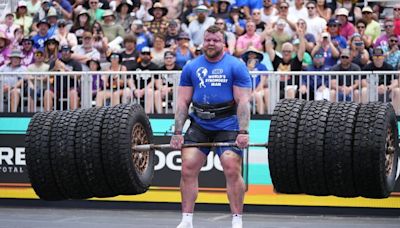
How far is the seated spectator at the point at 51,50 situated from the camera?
17422mm

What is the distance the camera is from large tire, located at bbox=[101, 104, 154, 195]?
10.2 meters

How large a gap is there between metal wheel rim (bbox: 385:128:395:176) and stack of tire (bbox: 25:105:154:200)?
2.55 metres

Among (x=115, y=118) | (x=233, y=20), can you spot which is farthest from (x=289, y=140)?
(x=233, y=20)

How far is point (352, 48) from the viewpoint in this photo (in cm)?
1592

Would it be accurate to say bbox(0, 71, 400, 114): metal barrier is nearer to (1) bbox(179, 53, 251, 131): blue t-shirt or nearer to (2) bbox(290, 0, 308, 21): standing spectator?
(2) bbox(290, 0, 308, 21): standing spectator

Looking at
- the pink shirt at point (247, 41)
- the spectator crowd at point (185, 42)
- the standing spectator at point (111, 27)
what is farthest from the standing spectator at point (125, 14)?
the pink shirt at point (247, 41)

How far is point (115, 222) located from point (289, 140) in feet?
13.9

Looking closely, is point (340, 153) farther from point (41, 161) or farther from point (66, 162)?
point (41, 161)

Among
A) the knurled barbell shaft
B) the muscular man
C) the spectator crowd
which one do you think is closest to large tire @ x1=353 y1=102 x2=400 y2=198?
the knurled barbell shaft

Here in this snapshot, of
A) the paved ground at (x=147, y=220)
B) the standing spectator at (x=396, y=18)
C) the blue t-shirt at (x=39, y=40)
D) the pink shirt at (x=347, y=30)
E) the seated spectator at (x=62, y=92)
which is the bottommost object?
the paved ground at (x=147, y=220)

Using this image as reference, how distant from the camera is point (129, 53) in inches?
670

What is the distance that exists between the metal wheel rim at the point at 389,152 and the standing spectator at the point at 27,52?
Result: 28.4 feet

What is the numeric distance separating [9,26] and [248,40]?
16.0 ft

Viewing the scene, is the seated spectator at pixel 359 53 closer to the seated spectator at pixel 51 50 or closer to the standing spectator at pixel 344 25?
the standing spectator at pixel 344 25
